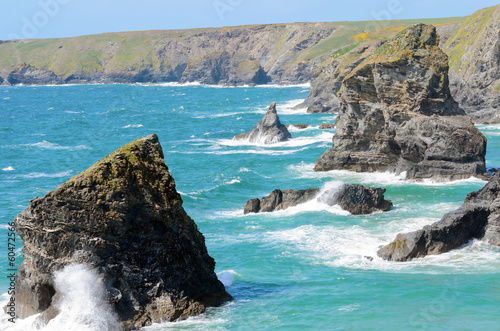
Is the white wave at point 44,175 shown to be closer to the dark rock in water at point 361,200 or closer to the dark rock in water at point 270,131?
the dark rock in water at point 270,131

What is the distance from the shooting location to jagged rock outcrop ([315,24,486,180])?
133 ft

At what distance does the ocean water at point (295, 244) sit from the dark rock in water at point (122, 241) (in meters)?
0.59

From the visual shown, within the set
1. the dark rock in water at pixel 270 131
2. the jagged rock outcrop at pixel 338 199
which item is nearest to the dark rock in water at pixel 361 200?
the jagged rock outcrop at pixel 338 199

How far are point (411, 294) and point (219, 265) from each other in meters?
9.67

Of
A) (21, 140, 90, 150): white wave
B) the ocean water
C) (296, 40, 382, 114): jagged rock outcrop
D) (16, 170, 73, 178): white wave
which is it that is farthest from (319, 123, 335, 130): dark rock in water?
(16, 170, 73, 178): white wave

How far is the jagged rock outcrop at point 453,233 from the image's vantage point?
976 inches

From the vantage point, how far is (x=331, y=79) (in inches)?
3716

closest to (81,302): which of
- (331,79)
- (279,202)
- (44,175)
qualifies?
(279,202)

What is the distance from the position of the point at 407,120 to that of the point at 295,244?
1891 centimetres

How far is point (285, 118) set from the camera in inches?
3706

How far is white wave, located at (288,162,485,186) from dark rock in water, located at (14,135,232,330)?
26.7 metres

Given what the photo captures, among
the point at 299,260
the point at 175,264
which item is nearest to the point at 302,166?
the point at 299,260

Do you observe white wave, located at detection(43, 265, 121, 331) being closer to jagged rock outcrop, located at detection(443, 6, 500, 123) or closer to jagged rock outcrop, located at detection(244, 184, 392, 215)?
jagged rock outcrop, located at detection(244, 184, 392, 215)

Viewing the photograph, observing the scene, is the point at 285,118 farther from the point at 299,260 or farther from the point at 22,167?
the point at 299,260
